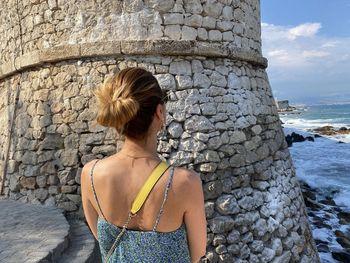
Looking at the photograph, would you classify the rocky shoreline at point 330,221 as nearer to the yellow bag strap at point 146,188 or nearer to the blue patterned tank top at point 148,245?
the blue patterned tank top at point 148,245

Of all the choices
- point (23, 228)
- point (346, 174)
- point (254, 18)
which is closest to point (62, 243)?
point (23, 228)

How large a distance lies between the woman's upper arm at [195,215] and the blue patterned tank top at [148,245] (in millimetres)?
35

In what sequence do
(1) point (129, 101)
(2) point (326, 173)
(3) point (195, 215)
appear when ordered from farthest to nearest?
(2) point (326, 173)
(3) point (195, 215)
(1) point (129, 101)

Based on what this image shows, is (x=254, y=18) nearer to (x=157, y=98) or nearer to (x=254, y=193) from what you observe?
(x=254, y=193)

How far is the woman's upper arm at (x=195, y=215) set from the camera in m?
1.43

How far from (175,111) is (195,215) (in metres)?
2.97

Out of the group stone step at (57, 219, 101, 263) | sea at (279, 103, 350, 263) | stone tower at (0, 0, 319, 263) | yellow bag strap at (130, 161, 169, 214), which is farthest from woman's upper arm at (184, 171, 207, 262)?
sea at (279, 103, 350, 263)

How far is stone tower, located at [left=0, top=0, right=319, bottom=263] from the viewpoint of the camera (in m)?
4.40

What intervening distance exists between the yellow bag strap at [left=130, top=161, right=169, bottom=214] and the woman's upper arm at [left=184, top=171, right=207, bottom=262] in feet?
0.38

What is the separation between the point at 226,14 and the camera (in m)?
4.87

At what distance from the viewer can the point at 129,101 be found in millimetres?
1405

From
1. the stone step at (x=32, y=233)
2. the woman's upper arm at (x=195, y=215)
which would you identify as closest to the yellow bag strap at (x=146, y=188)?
the woman's upper arm at (x=195, y=215)

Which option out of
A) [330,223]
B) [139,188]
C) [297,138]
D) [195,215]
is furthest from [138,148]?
[297,138]

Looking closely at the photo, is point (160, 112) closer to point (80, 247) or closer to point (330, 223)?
point (80, 247)
